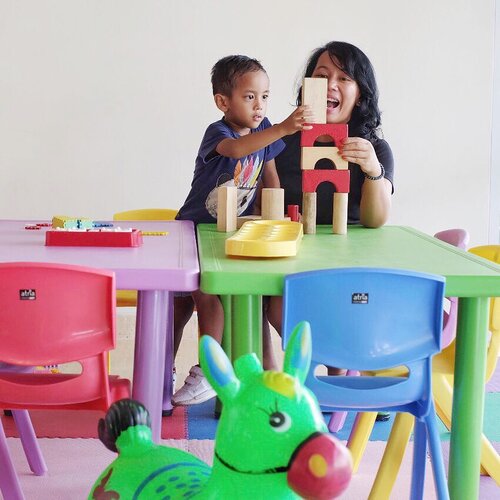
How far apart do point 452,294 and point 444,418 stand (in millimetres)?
640

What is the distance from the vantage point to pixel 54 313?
1.36 meters

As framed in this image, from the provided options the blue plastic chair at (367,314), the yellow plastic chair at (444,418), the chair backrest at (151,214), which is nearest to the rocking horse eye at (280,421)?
the blue plastic chair at (367,314)

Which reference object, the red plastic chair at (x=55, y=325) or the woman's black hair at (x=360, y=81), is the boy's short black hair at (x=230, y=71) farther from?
the red plastic chair at (x=55, y=325)

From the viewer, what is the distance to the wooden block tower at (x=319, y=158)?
6.50ft

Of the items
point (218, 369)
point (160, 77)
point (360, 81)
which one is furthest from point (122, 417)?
point (160, 77)

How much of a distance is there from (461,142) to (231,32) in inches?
46.4

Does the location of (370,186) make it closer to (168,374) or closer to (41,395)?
(168,374)

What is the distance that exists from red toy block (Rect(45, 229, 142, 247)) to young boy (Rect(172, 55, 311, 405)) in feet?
1.90

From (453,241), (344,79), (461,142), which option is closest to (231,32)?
(461,142)

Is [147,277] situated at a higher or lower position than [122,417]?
higher

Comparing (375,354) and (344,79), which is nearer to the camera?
(375,354)

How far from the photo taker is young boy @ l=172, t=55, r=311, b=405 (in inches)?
89.3

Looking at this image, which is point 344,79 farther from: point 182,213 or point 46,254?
point 46,254

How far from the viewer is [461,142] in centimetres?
390
